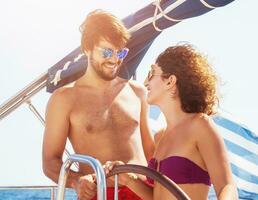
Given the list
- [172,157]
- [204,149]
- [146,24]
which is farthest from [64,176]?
[146,24]

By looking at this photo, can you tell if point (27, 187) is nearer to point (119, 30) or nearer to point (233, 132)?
point (119, 30)

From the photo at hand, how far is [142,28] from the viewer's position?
328 centimetres

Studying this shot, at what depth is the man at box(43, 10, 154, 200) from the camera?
103 inches

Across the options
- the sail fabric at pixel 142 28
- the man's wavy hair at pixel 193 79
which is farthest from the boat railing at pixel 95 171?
the sail fabric at pixel 142 28

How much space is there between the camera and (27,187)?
3.88 m

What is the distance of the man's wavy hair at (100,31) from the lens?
2678 mm

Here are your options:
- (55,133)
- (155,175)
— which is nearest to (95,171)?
(155,175)

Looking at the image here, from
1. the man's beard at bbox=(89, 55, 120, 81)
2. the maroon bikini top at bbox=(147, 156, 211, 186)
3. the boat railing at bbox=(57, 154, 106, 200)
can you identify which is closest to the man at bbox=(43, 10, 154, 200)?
the man's beard at bbox=(89, 55, 120, 81)

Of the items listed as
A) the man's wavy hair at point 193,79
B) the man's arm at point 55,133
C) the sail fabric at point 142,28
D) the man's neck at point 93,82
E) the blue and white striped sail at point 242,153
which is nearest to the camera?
the man's wavy hair at point 193,79

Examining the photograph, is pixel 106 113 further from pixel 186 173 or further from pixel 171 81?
pixel 186 173

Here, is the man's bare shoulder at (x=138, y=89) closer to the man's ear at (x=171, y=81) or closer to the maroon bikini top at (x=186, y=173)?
the man's ear at (x=171, y=81)

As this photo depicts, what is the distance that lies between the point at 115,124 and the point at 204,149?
3.10 ft

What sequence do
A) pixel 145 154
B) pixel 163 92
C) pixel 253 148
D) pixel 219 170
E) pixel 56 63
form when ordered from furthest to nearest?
pixel 253 148, pixel 56 63, pixel 145 154, pixel 163 92, pixel 219 170

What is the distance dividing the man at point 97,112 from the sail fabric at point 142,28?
46 cm
